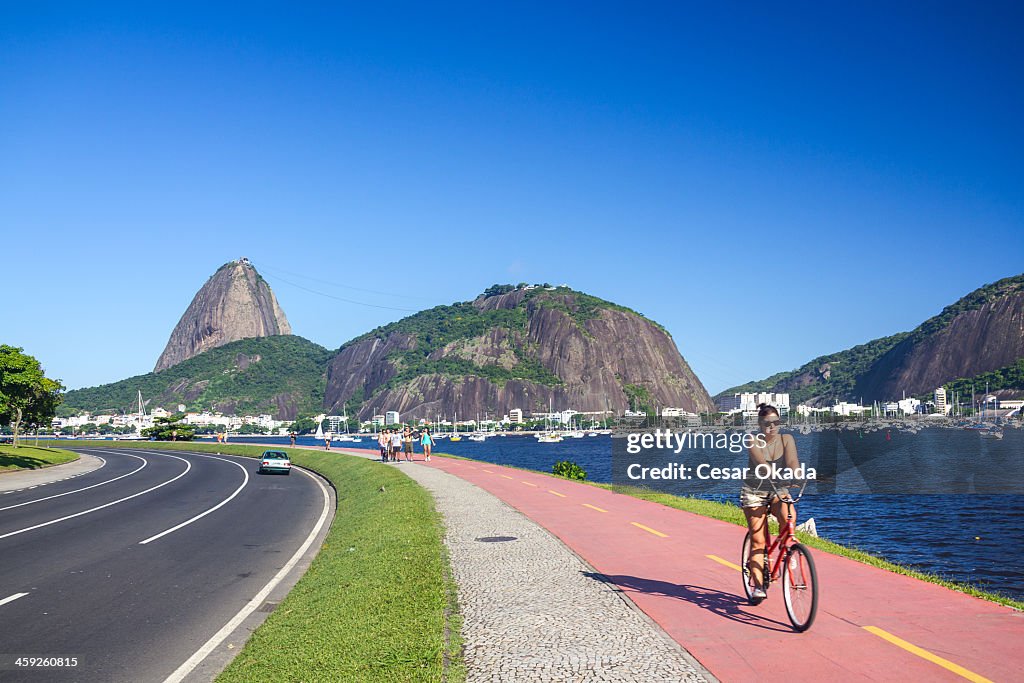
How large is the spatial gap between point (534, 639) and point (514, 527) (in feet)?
26.2

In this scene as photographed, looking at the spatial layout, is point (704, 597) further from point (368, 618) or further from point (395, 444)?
point (395, 444)

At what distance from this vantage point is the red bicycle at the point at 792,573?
23.0 ft

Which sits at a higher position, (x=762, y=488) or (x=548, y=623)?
(x=762, y=488)

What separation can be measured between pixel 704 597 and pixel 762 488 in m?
1.70

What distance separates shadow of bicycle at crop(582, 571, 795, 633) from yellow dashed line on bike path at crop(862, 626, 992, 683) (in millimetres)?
802

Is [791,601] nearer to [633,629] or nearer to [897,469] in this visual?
[633,629]

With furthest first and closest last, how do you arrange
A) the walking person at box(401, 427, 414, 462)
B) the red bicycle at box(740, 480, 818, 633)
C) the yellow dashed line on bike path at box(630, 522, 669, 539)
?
the walking person at box(401, 427, 414, 462) < the yellow dashed line on bike path at box(630, 522, 669, 539) < the red bicycle at box(740, 480, 818, 633)

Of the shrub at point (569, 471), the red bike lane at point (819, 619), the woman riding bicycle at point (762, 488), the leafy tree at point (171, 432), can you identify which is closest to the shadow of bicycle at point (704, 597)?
the red bike lane at point (819, 619)

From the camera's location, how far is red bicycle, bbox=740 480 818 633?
7020 millimetres

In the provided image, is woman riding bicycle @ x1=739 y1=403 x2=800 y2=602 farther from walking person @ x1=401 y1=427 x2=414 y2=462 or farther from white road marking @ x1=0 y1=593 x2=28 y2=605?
walking person @ x1=401 y1=427 x2=414 y2=462

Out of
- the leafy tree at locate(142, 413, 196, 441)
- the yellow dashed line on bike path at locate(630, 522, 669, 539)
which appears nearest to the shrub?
the yellow dashed line on bike path at locate(630, 522, 669, 539)

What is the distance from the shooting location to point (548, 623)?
773 cm

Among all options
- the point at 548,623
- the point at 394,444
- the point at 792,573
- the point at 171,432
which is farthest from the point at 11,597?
the point at 171,432

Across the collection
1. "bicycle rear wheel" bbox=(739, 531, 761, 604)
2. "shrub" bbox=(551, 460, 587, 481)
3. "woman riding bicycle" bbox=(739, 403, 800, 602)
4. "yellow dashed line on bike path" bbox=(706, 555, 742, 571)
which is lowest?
"shrub" bbox=(551, 460, 587, 481)
